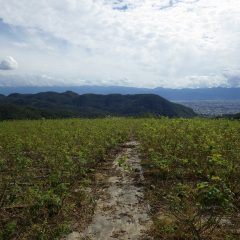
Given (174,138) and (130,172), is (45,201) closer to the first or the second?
(130,172)

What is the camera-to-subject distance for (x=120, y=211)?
1047 centimetres

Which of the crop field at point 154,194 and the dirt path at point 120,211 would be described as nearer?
the crop field at point 154,194

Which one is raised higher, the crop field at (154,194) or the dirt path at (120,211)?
the crop field at (154,194)

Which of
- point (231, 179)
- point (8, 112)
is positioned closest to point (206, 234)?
point (231, 179)

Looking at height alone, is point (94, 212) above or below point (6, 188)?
below

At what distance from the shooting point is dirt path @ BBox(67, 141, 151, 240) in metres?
8.84

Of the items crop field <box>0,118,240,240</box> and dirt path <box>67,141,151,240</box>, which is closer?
crop field <box>0,118,240,240</box>

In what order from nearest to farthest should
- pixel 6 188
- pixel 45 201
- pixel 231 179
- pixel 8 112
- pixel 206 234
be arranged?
pixel 206 234 → pixel 45 201 → pixel 6 188 → pixel 231 179 → pixel 8 112

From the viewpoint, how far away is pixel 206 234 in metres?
8.47

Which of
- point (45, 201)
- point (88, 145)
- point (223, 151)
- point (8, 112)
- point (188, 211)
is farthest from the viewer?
point (8, 112)

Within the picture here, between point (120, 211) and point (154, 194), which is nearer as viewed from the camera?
point (120, 211)

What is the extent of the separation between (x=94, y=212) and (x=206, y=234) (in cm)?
328

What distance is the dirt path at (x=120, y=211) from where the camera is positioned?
8.84 meters

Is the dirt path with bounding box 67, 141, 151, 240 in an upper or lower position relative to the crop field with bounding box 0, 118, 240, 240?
lower
